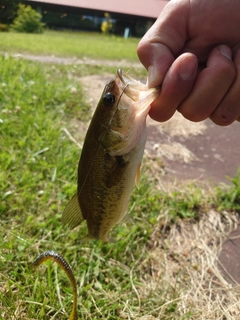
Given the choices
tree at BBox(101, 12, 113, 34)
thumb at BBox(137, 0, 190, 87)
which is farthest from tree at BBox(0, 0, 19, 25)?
tree at BBox(101, 12, 113, 34)

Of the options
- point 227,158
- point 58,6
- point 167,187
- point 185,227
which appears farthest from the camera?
point 227,158

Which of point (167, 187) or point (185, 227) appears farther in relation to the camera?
point (167, 187)

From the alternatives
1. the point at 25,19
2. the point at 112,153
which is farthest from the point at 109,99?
the point at 25,19

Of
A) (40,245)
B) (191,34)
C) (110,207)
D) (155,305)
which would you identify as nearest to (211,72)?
(191,34)

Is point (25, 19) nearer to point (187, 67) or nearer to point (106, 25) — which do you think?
point (187, 67)

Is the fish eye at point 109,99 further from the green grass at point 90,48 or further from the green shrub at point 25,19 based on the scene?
Result: the green grass at point 90,48

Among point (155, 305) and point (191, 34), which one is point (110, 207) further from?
point (191, 34)

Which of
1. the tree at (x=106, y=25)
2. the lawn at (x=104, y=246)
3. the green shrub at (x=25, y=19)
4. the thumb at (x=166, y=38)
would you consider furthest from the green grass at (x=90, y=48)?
the thumb at (x=166, y=38)
